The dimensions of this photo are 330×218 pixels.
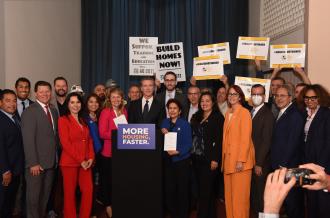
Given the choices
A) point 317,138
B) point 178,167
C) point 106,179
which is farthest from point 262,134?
point 106,179

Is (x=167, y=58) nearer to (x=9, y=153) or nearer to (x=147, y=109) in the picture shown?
(x=147, y=109)

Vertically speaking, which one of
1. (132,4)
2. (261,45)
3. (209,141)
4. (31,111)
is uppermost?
(132,4)

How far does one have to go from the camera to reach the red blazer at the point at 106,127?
4.15 meters

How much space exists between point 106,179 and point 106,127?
61cm

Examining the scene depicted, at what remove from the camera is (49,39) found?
236 inches

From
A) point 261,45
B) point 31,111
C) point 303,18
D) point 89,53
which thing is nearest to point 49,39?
point 89,53

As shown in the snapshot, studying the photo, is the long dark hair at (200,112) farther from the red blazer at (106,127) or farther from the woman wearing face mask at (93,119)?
the woman wearing face mask at (93,119)

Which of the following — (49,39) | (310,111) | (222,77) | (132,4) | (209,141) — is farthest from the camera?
(132,4)

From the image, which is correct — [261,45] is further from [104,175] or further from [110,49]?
[110,49]

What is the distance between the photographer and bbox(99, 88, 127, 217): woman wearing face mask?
13.6 feet

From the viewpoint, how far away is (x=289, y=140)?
144 inches

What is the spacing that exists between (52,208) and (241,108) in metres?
2.49

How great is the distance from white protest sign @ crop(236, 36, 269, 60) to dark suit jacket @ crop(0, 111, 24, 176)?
9.07ft

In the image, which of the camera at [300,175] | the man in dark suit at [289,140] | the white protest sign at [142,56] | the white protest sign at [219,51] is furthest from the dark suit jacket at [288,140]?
the white protest sign at [142,56]
